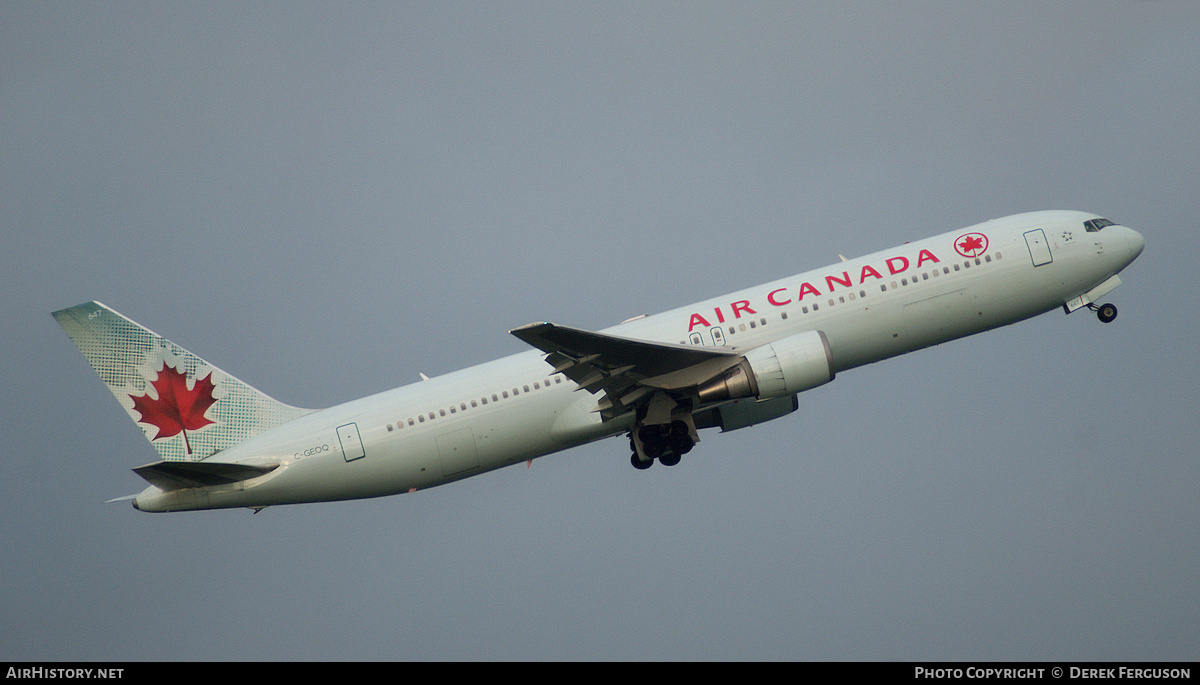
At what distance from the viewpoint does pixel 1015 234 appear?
33.9 metres

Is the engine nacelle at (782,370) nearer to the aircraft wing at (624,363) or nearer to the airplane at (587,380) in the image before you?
the airplane at (587,380)

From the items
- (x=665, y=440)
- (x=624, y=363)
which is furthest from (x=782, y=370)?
(x=665, y=440)

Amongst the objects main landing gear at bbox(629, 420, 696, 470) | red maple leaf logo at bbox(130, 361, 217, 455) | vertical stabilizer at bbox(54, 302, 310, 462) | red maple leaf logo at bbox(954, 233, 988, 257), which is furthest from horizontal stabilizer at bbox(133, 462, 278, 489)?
red maple leaf logo at bbox(954, 233, 988, 257)

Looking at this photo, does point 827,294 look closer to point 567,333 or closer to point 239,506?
point 567,333

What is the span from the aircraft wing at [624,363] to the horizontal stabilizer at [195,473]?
10404 millimetres

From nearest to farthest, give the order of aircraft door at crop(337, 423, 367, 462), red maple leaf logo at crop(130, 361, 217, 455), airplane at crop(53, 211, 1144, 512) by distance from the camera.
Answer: airplane at crop(53, 211, 1144, 512)
aircraft door at crop(337, 423, 367, 462)
red maple leaf logo at crop(130, 361, 217, 455)

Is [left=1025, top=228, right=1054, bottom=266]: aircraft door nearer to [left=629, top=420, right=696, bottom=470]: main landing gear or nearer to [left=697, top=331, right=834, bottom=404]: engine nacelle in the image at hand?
[left=697, top=331, right=834, bottom=404]: engine nacelle

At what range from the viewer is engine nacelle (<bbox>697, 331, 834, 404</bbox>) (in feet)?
102

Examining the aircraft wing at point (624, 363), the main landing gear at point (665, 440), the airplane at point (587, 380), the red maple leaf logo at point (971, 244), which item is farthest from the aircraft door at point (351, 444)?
the red maple leaf logo at point (971, 244)

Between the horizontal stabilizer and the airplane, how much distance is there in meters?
0.07

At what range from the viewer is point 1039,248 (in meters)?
33.8

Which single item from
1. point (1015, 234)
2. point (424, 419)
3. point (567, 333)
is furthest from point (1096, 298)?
point (424, 419)

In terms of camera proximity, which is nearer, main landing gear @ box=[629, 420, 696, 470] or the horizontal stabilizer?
the horizontal stabilizer
